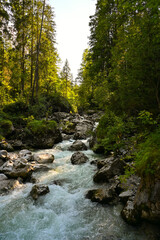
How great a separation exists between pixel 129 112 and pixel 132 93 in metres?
1.49

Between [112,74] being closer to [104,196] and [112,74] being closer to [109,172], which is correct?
[109,172]

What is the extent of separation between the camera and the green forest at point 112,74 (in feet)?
16.4

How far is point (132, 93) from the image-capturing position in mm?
6199

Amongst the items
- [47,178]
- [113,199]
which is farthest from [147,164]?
[47,178]

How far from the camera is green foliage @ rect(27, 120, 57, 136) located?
1278 cm

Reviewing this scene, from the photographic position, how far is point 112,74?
8.81 m

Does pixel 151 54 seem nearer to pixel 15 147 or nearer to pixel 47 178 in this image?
pixel 47 178

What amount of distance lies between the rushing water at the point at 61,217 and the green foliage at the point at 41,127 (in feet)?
22.1

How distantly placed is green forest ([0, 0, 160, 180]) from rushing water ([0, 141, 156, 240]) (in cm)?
160

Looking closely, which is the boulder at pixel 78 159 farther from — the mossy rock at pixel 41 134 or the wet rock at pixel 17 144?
the wet rock at pixel 17 144

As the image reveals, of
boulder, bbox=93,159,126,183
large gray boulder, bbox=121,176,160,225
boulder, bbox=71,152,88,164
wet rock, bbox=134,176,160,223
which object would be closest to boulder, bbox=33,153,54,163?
boulder, bbox=71,152,88,164

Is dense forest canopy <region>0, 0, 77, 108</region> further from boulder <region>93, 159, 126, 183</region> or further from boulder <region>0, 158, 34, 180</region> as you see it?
boulder <region>93, 159, 126, 183</region>

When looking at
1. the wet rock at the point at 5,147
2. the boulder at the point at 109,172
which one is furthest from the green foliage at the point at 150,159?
the wet rock at the point at 5,147

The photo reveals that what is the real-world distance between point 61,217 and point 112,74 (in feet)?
25.6
